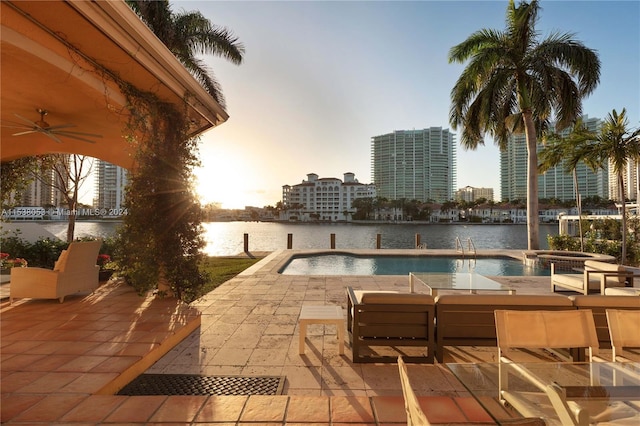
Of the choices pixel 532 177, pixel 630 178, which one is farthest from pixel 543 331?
pixel 630 178

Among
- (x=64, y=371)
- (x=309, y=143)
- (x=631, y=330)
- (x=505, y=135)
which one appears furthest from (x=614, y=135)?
(x=64, y=371)

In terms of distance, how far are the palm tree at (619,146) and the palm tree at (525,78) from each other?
1688mm

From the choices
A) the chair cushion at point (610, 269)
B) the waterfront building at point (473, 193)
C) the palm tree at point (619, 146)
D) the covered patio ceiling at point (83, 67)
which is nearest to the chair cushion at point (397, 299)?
the covered patio ceiling at point (83, 67)

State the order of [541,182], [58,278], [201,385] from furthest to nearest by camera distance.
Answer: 1. [541,182]
2. [58,278]
3. [201,385]

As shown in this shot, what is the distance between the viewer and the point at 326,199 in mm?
96250

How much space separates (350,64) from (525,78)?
6196 mm

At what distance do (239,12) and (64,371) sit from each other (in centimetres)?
647

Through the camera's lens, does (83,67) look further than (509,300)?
Yes

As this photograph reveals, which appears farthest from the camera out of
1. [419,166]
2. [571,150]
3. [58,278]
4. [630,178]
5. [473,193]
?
[473,193]

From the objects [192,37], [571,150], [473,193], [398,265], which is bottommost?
[398,265]

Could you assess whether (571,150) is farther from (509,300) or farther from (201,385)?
(201,385)

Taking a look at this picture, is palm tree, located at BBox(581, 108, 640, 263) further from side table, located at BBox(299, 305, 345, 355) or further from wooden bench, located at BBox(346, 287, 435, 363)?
side table, located at BBox(299, 305, 345, 355)

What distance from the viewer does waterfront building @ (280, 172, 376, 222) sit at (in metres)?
93.6

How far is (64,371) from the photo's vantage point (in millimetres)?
2422
